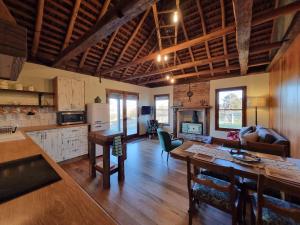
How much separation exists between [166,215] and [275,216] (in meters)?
1.28

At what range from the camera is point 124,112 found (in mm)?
6332

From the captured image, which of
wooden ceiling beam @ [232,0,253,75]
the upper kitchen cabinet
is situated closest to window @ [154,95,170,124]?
the upper kitchen cabinet

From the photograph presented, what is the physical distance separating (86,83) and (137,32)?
7.88 feet

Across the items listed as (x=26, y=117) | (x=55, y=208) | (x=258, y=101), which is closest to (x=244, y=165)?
(x=55, y=208)

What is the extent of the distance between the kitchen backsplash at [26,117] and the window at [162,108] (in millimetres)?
4839

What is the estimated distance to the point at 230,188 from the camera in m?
1.42

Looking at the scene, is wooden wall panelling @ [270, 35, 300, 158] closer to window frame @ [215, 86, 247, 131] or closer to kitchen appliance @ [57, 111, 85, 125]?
window frame @ [215, 86, 247, 131]

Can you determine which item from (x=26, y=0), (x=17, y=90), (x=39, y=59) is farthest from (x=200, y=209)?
(x=39, y=59)

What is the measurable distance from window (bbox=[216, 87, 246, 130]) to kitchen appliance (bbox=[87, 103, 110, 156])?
4.38 m

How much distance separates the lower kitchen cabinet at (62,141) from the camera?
10.9 feet

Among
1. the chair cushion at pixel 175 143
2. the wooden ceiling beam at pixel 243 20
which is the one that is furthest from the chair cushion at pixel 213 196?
the wooden ceiling beam at pixel 243 20

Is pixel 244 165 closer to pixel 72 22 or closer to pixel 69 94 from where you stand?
pixel 72 22

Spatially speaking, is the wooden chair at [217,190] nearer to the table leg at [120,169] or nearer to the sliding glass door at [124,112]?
the table leg at [120,169]

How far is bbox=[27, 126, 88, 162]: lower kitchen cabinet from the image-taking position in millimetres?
3327
